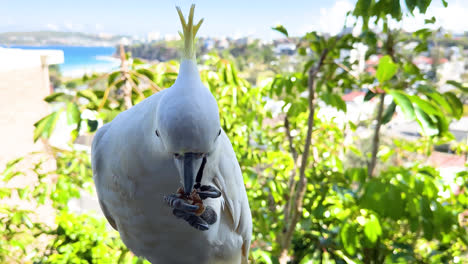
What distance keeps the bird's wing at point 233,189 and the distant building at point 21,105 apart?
2065mm

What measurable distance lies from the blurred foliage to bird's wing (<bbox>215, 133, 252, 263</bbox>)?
24 cm

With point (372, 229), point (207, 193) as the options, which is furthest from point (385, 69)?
point (207, 193)

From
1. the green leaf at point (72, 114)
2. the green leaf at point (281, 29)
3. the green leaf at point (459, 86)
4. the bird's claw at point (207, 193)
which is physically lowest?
the bird's claw at point (207, 193)

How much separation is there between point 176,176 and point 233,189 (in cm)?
15

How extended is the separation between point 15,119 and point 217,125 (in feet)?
8.52

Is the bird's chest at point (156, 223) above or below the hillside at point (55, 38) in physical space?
below

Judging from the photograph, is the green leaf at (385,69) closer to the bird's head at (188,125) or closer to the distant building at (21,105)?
the bird's head at (188,125)

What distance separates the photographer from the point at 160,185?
39cm

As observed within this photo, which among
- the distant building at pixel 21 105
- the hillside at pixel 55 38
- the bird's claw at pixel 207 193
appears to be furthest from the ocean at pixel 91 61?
the bird's claw at pixel 207 193

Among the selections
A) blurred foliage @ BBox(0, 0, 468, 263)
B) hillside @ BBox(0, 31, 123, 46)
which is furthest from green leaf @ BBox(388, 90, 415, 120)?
hillside @ BBox(0, 31, 123, 46)

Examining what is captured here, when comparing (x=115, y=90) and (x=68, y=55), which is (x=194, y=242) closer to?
(x=115, y=90)

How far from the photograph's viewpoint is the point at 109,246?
3.95ft

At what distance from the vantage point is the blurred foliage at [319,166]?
0.68 metres

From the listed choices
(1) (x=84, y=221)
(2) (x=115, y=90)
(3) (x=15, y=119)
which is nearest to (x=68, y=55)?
(3) (x=15, y=119)
